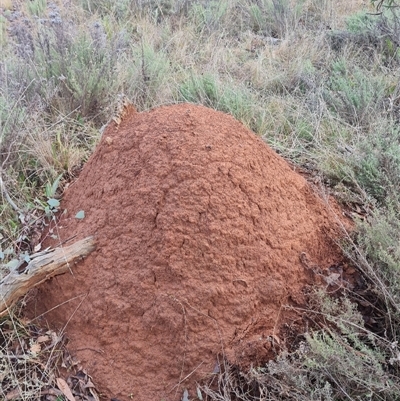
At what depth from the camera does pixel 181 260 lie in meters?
2.12

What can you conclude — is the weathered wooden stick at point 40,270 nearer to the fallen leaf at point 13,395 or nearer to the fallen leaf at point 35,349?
the fallen leaf at point 35,349

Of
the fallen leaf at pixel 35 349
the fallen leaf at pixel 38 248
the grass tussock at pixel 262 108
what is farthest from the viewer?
the fallen leaf at pixel 38 248

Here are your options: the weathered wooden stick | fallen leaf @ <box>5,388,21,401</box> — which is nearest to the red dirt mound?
the weathered wooden stick

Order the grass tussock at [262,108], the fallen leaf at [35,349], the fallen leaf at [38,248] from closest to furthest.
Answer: the grass tussock at [262,108], the fallen leaf at [35,349], the fallen leaf at [38,248]

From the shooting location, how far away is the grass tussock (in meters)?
1.99

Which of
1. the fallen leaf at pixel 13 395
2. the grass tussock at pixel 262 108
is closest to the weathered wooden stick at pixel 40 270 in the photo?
the grass tussock at pixel 262 108

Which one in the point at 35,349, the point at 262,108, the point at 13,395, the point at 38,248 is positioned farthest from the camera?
the point at 262,108

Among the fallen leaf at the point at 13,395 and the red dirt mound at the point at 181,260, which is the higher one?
the red dirt mound at the point at 181,260

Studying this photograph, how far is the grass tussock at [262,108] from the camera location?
6.53ft

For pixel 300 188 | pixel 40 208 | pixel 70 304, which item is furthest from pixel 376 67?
pixel 70 304

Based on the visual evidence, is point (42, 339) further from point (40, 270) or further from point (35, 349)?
point (40, 270)

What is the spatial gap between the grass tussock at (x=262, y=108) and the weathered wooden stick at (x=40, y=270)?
164 mm

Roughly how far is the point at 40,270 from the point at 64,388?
51 cm

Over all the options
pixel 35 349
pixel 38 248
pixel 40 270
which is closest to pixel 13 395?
pixel 35 349
